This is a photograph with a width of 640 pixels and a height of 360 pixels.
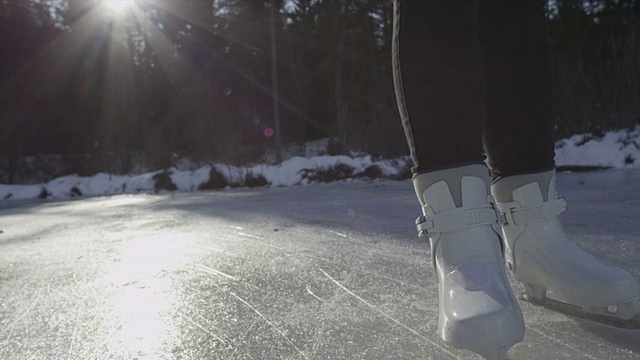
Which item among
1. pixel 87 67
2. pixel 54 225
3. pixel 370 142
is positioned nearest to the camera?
pixel 54 225

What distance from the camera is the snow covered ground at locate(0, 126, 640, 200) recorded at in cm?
471

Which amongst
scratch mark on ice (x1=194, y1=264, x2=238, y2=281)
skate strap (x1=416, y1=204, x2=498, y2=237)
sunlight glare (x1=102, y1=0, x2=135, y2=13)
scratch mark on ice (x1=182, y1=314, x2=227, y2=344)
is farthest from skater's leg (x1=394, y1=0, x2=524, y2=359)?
sunlight glare (x1=102, y1=0, x2=135, y2=13)

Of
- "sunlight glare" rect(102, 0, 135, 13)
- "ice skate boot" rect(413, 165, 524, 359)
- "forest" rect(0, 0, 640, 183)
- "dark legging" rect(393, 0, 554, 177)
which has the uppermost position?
"sunlight glare" rect(102, 0, 135, 13)

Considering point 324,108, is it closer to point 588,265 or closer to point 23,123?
point 23,123

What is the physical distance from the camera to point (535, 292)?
0.67 metres

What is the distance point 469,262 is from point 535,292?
7.6 inches

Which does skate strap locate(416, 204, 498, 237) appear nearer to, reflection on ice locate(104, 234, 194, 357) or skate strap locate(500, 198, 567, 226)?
skate strap locate(500, 198, 567, 226)

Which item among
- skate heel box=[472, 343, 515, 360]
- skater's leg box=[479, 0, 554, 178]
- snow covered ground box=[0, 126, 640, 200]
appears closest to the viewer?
skate heel box=[472, 343, 515, 360]

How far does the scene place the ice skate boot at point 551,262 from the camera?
577 mm

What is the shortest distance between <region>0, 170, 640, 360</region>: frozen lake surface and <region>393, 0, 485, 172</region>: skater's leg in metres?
0.21

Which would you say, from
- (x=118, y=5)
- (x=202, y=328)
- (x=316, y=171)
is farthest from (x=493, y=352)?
(x=118, y=5)

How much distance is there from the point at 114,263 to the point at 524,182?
813 millimetres

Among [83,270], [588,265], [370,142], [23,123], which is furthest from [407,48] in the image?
→ [23,123]

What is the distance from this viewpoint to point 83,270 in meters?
0.99
